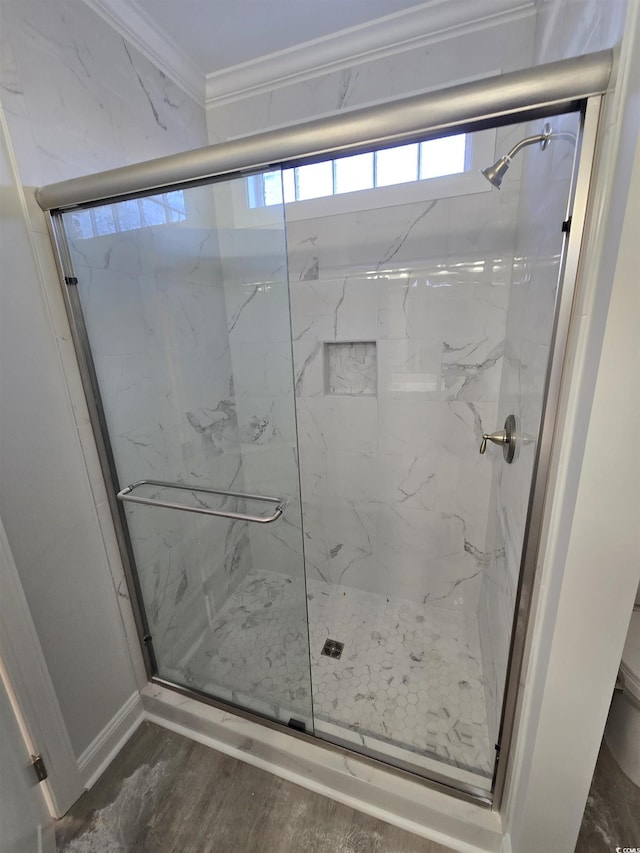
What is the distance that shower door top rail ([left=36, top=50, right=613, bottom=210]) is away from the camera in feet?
1.92

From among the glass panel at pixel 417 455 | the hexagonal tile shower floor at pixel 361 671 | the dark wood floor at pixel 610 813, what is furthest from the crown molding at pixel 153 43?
the dark wood floor at pixel 610 813

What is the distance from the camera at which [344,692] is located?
1413 millimetres

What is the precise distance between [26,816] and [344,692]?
995 mm

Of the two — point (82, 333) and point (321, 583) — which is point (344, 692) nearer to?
point (321, 583)

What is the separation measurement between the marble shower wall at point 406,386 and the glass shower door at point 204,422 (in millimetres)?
387

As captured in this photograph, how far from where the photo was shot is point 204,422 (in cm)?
158

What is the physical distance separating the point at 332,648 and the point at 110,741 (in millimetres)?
886

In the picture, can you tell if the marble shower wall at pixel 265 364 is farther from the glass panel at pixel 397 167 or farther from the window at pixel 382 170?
the glass panel at pixel 397 167

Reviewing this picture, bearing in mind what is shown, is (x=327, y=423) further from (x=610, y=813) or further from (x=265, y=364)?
(x=610, y=813)

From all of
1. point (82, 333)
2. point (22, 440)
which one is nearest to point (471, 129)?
point (82, 333)

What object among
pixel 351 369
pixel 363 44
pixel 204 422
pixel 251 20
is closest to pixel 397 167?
pixel 363 44

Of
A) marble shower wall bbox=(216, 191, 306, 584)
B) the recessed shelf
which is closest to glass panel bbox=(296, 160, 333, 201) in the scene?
marble shower wall bbox=(216, 191, 306, 584)

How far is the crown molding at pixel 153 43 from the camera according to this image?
1.15m

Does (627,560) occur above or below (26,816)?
above
